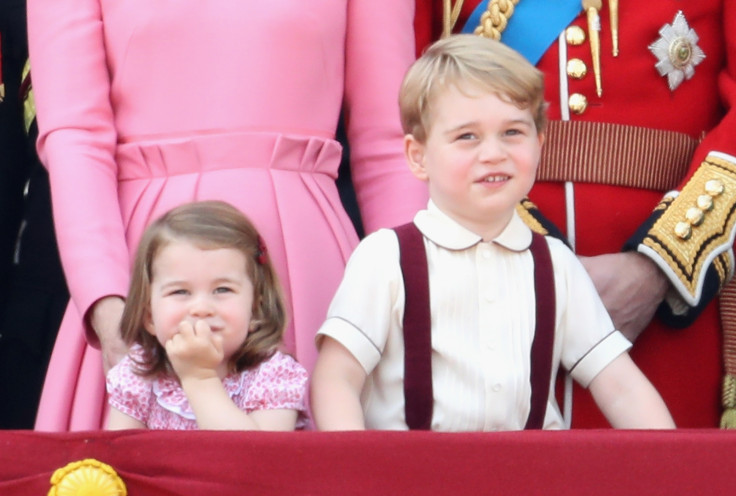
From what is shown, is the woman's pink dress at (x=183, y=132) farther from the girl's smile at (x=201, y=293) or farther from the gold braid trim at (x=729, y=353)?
the gold braid trim at (x=729, y=353)

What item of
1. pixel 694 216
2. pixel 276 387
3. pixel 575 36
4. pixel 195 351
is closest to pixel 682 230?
pixel 694 216

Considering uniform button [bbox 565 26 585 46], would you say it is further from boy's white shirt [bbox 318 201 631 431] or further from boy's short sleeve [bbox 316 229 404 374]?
boy's short sleeve [bbox 316 229 404 374]

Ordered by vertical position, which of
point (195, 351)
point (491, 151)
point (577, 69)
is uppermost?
point (577, 69)

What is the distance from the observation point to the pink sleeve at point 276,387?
6.51 feet

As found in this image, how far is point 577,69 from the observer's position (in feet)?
8.07

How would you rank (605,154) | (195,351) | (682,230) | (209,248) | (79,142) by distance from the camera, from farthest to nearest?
(605,154), (682,230), (79,142), (209,248), (195,351)

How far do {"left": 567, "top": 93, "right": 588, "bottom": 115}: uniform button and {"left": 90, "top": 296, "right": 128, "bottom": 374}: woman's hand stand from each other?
85 cm

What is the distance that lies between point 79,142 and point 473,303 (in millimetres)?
684

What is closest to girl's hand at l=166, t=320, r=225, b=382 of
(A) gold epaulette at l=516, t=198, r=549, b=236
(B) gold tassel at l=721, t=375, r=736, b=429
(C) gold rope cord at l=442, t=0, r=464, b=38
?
(A) gold epaulette at l=516, t=198, r=549, b=236

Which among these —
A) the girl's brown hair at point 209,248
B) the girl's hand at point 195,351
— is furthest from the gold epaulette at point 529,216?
the girl's hand at point 195,351

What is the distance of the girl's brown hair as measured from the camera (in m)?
2.03

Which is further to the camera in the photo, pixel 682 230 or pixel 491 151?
pixel 682 230

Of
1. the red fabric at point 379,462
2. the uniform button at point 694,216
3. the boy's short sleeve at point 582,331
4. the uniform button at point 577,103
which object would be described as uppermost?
the uniform button at point 577,103

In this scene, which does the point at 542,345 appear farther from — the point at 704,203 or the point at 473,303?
the point at 704,203
